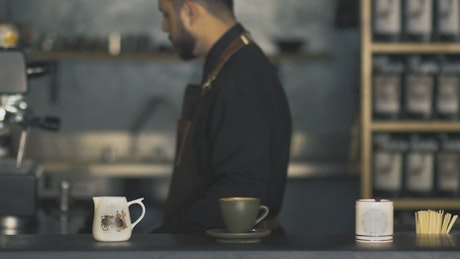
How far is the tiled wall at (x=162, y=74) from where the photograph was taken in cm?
579

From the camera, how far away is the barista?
2.50 meters

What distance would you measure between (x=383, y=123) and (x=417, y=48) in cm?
38

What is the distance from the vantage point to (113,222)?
195 cm

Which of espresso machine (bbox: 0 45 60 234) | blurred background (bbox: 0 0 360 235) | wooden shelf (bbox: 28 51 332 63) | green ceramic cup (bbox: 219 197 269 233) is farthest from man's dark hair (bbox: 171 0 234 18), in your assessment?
blurred background (bbox: 0 0 360 235)

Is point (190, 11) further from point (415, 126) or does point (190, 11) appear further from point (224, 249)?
point (415, 126)

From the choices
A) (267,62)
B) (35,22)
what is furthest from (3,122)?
(35,22)

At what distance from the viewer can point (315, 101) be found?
586cm

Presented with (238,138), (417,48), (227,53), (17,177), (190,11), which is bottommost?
(17,177)

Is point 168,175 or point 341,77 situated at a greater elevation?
point 341,77

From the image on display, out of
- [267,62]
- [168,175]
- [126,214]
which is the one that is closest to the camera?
[126,214]

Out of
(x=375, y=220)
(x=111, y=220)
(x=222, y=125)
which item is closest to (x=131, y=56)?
(x=222, y=125)

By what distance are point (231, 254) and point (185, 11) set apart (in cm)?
113

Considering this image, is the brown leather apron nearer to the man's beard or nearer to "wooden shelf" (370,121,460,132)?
the man's beard

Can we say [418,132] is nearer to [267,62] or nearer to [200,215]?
[267,62]
